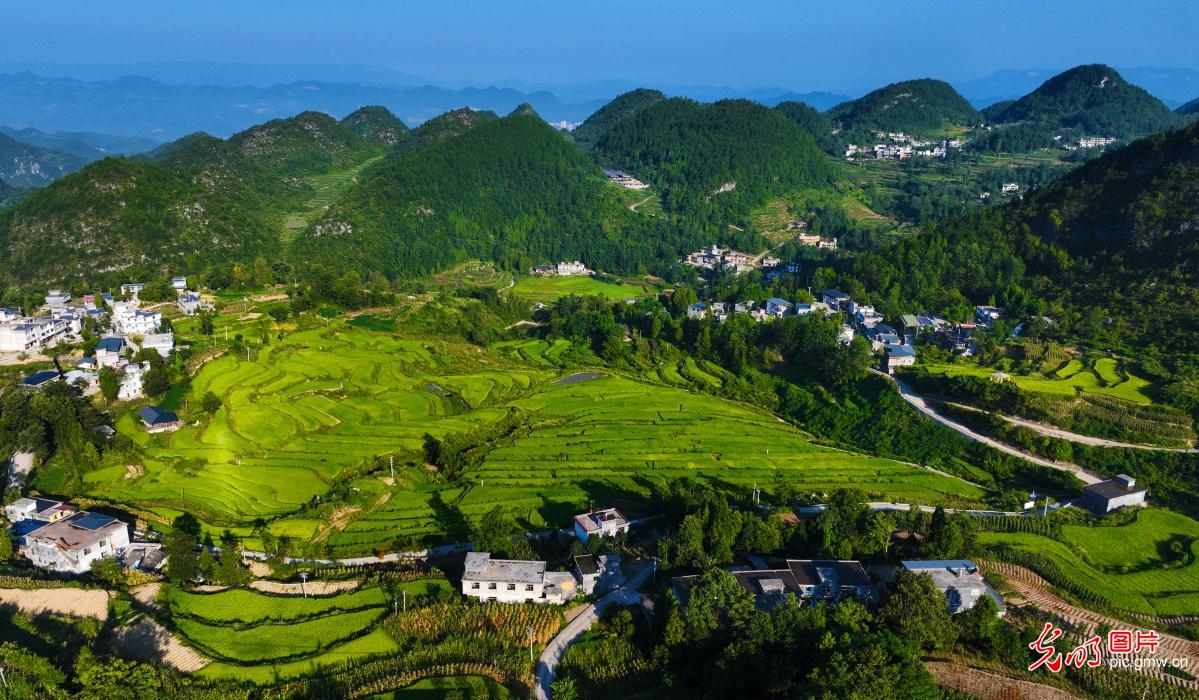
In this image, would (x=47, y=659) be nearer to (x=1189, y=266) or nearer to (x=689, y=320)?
(x=689, y=320)

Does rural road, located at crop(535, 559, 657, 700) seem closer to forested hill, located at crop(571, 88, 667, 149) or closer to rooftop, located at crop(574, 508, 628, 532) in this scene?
rooftop, located at crop(574, 508, 628, 532)

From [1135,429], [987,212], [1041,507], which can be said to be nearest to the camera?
[1041,507]

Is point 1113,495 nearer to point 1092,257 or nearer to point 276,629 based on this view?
point 1092,257

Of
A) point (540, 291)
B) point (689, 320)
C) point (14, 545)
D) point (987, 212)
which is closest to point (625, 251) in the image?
point (540, 291)

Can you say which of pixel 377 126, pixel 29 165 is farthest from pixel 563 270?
pixel 29 165

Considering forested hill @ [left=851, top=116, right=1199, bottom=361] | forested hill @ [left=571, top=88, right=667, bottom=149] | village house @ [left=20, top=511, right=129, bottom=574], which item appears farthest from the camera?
forested hill @ [left=571, top=88, right=667, bottom=149]

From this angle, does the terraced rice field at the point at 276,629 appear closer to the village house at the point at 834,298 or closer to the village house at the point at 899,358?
the village house at the point at 899,358

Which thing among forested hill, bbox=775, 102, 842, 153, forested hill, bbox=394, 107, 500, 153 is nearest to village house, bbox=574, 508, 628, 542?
forested hill, bbox=394, 107, 500, 153
